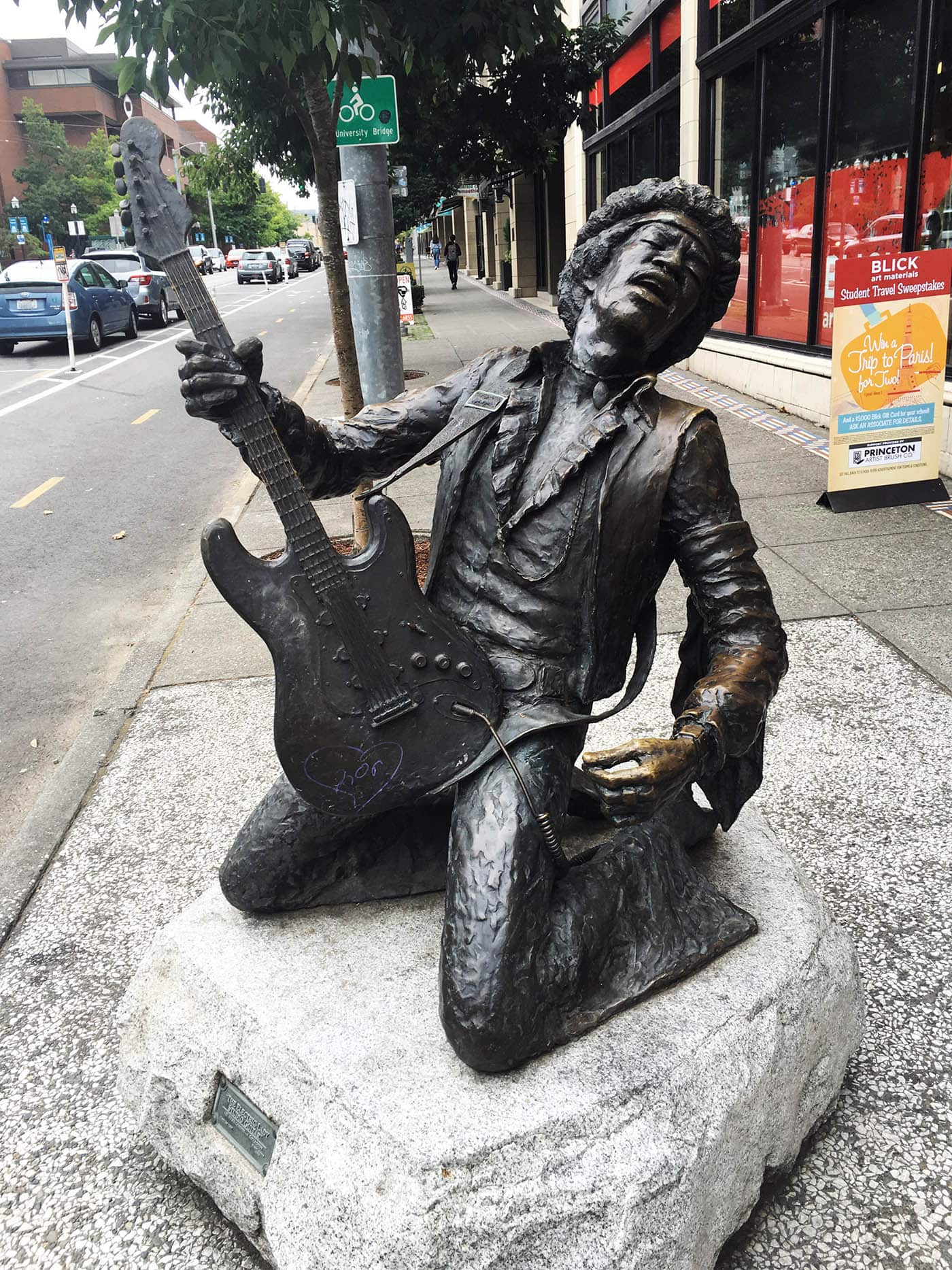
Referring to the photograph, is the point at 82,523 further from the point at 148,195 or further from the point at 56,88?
the point at 56,88

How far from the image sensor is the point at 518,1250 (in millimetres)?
1834

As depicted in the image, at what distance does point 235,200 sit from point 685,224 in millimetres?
17929

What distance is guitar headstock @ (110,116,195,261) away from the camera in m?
1.99

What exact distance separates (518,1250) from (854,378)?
6192mm

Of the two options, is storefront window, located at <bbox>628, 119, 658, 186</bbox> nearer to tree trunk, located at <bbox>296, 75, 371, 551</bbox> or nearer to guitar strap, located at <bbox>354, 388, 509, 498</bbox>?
tree trunk, located at <bbox>296, 75, 371, 551</bbox>

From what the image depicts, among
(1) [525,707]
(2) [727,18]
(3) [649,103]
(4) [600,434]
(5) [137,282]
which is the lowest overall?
(1) [525,707]

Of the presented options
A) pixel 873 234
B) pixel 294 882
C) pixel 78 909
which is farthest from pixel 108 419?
pixel 294 882

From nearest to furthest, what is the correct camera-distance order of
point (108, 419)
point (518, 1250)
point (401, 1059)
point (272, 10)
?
point (518, 1250) → point (401, 1059) → point (272, 10) → point (108, 419)

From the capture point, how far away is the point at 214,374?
2047 millimetres

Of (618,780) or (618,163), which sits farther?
(618,163)

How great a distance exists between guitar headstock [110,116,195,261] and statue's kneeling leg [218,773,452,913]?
119cm

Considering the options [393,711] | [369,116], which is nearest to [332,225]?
[369,116]

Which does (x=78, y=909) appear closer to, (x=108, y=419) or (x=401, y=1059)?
(x=401, y=1059)

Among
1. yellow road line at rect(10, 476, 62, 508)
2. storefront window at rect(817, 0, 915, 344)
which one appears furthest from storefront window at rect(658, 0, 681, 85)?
yellow road line at rect(10, 476, 62, 508)
